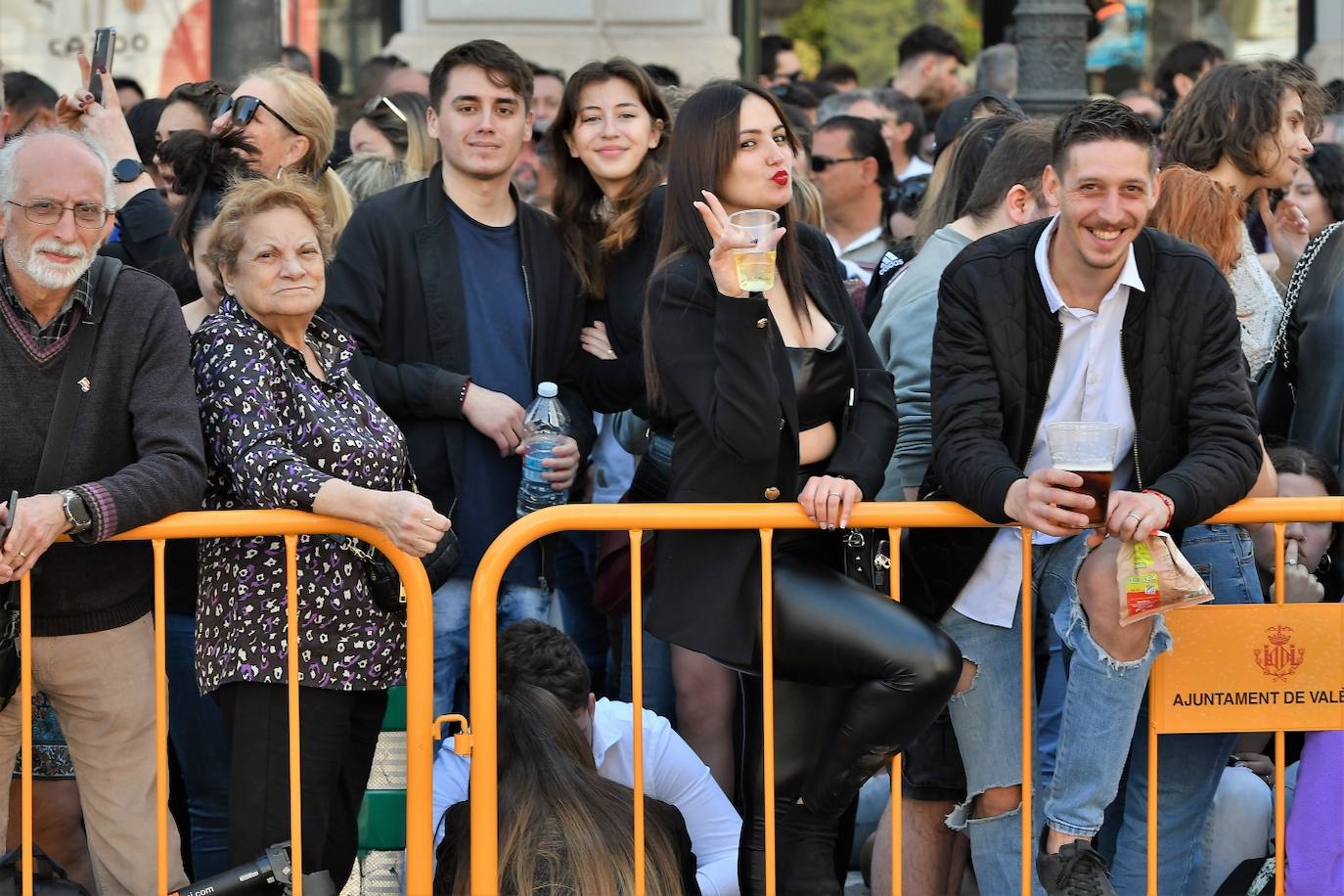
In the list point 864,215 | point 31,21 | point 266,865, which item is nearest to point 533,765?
point 266,865

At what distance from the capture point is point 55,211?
4.34m

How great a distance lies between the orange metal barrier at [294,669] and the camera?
4.20 meters

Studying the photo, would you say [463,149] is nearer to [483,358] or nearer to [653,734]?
[483,358]

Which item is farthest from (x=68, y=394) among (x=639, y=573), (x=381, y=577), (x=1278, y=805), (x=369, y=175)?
(x=1278, y=805)

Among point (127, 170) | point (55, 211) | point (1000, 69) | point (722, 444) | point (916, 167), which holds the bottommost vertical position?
point (722, 444)

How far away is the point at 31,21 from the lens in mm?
13477

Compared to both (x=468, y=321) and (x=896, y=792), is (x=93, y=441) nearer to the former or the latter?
(x=468, y=321)

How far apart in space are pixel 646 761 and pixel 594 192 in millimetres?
1706

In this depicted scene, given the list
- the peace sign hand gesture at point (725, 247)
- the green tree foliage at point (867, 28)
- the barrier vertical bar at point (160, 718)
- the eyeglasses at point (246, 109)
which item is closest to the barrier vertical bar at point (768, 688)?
the peace sign hand gesture at point (725, 247)

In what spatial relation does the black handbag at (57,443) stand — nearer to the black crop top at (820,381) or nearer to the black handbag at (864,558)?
the black crop top at (820,381)

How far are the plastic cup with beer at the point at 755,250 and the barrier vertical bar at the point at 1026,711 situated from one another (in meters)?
0.91

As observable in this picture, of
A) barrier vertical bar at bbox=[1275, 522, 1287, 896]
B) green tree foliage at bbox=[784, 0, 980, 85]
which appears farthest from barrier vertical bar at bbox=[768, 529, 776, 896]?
green tree foliage at bbox=[784, 0, 980, 85]

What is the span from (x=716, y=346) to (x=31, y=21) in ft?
35.7

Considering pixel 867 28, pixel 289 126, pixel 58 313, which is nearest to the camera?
pixel 58 313
